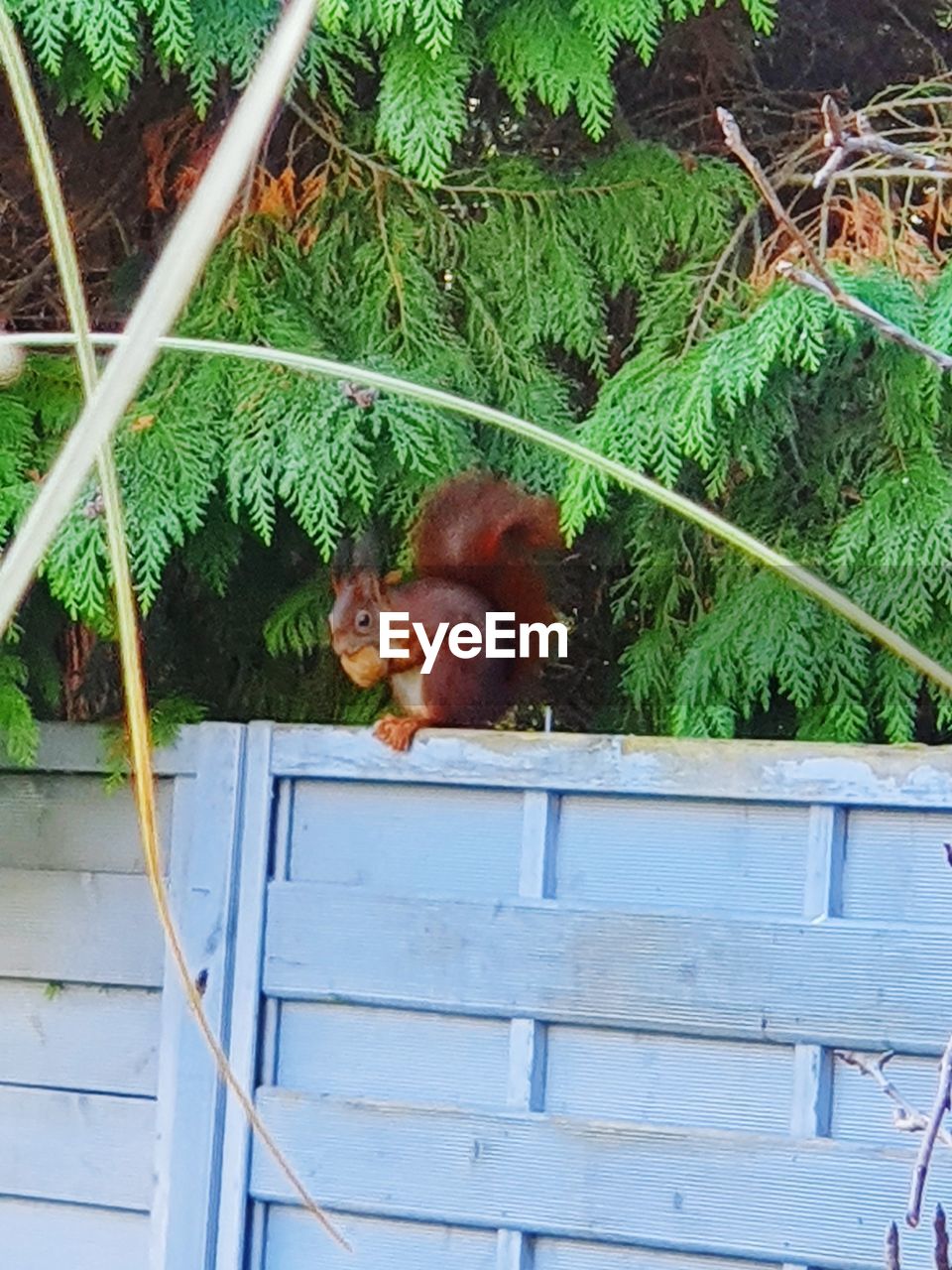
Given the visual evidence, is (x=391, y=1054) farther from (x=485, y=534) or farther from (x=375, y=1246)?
(x=485, y=534)

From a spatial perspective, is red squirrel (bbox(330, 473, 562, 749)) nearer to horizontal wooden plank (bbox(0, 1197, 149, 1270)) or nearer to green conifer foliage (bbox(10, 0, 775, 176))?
green conifer foliage (bbox(10, 0, 775, 176))

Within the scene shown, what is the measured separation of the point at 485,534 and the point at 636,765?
317mm

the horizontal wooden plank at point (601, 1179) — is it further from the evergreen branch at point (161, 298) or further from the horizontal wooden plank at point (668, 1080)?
the evergreen branch at point (161, 298)

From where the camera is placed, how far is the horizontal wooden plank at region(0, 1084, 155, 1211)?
1.68 metres

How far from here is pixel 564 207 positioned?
1.68m

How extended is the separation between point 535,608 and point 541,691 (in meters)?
0.16

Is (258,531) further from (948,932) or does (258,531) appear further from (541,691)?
(948,932)

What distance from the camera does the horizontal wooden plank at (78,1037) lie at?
5.55 feet

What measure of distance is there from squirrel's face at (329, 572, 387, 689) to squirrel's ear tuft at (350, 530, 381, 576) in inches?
2.0

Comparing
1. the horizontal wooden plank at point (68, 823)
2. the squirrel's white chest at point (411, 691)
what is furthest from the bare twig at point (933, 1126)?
the horizontal wooden plank at point (68, 823)

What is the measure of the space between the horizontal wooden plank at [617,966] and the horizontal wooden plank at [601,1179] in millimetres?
97

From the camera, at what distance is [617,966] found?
4.72 ft

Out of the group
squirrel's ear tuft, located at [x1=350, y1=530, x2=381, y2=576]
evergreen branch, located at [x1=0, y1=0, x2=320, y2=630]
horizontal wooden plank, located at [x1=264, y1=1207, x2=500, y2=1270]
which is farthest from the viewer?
squirrel's ear tuft, located at [x1=350, y1=530, x2=381, y2=576]

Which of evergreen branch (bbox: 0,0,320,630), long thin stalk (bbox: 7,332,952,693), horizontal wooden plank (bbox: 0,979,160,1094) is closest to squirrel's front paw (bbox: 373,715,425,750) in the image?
horizontal wooden plank (bbox: 0,979,160,1094)
